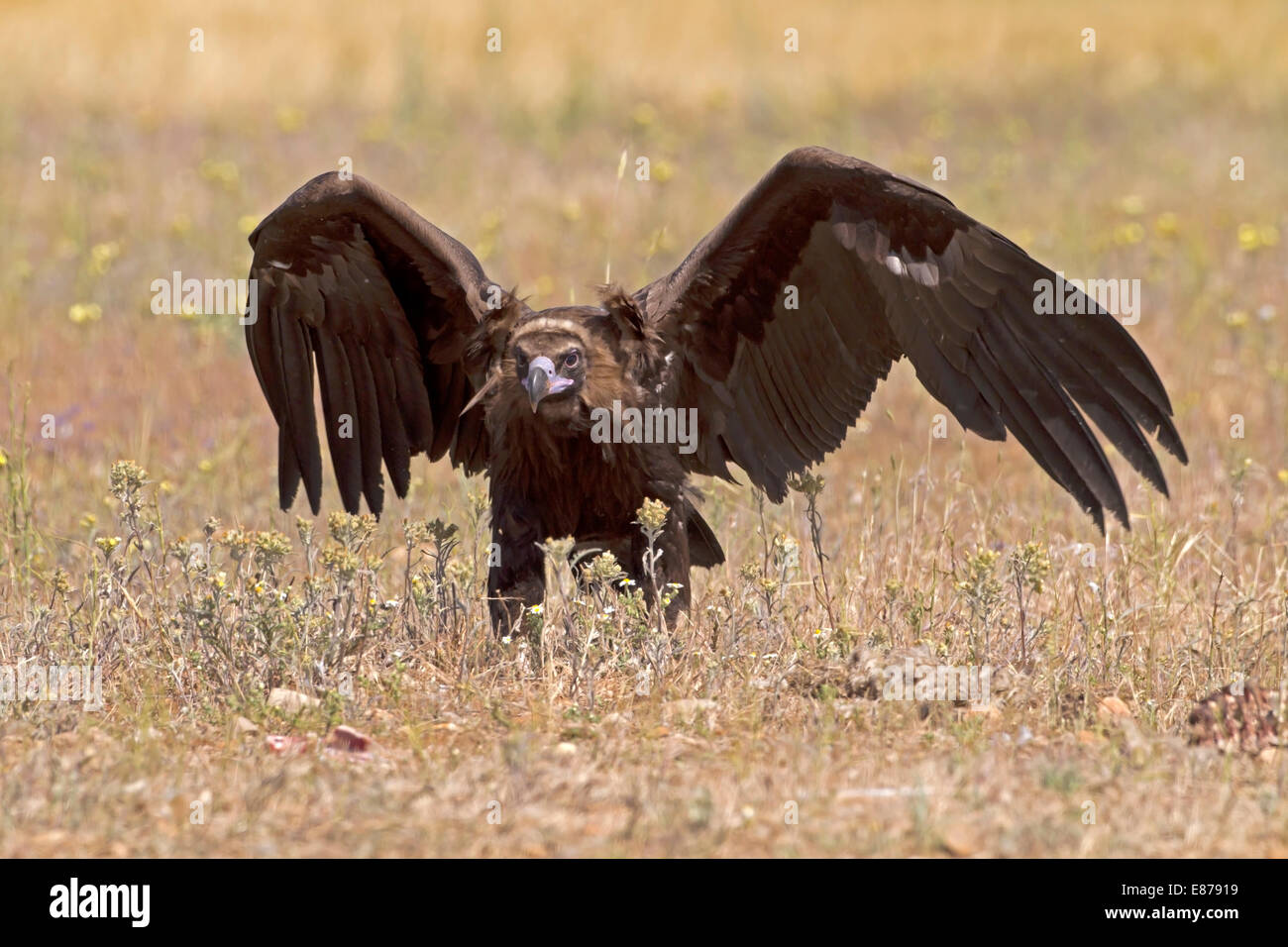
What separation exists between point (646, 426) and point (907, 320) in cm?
96

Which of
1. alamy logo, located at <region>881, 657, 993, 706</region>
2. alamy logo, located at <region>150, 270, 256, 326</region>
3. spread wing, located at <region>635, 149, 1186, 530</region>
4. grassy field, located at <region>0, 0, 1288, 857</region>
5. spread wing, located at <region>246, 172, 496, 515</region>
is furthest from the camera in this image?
alamy logo, located at <region>150, 270, 256, 326</region>

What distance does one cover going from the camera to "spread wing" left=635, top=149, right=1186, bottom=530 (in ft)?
17.7

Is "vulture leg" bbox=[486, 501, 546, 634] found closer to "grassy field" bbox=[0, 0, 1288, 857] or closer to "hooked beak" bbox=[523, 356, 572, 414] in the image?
"grassy field" bbox=[0, 0, 1288, 857]

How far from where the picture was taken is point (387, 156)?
14.6 metres

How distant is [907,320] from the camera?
565cm

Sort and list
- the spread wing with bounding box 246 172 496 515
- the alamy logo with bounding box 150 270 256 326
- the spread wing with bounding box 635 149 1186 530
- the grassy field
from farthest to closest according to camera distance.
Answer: the alamy logo with bounding box 150 270 256 326 → the spread wing with bounding box 246 172 496 515 → the spread wing with bounding box 635 149 1186 530 → the grassy field

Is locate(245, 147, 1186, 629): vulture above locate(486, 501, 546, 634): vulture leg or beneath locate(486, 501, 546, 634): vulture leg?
above

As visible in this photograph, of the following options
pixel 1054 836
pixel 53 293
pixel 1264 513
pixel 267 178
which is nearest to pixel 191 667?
pixel 1054 836

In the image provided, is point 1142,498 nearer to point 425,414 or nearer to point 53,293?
point 425,414

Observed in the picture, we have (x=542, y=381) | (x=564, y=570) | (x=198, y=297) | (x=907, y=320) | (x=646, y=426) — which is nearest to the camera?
(x=542, y=381)

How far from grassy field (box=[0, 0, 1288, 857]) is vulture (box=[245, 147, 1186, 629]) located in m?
0.36

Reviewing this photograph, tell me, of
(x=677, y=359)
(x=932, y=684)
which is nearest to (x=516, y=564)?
(x=677, y=359)

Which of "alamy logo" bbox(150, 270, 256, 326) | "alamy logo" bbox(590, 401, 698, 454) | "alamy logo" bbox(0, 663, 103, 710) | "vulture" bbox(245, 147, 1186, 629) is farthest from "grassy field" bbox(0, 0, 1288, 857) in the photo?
"alamy logo" bbox(590, 401, 698, 454)

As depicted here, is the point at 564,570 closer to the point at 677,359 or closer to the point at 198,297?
the point at 677,359
